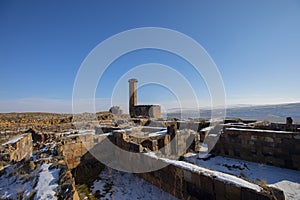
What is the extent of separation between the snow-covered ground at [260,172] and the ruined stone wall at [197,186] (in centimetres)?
197

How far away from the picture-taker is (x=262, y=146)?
6375 millimetres

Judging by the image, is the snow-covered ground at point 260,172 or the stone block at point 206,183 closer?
the stone block at point 206,183

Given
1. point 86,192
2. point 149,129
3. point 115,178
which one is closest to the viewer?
point 86,192

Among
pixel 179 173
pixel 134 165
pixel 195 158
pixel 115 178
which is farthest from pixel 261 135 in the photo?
pixel 115 178

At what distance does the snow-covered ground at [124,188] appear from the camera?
15.0ft

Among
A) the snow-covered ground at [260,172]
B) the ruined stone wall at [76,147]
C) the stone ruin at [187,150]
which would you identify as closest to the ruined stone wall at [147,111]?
the stone ruin at [187,150]

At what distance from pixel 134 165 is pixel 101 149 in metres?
2.78

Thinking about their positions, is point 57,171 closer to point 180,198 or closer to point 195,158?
point 180,198

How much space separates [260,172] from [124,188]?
4700mm

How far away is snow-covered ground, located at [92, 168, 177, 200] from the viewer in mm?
4568

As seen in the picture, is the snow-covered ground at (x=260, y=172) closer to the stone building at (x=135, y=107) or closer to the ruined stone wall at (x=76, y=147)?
the ruined stone wall at (x=76, y=147)

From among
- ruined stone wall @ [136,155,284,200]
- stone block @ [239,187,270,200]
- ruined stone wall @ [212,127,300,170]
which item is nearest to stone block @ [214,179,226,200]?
ruined stone wall @ [136,155,284,200]

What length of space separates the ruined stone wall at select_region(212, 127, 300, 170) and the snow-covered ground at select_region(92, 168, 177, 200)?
4244 mm

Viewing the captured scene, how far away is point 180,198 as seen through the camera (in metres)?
4.01
